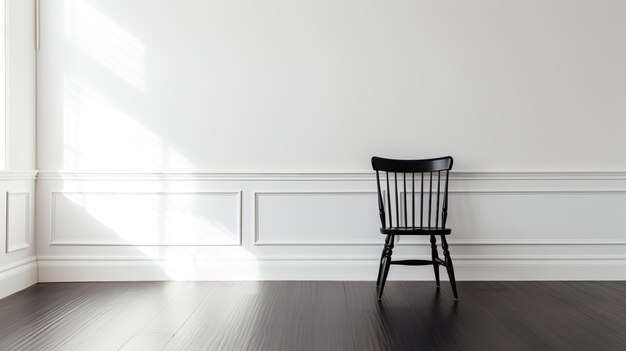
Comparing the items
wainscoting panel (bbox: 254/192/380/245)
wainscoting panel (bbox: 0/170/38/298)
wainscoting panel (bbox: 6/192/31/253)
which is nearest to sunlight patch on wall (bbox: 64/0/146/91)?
wainscoting panel (bbox: 0/170/38/298)

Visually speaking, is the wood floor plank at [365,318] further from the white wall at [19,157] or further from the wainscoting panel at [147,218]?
the white wall at [19,157]

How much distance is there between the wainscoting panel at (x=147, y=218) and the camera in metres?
3.15

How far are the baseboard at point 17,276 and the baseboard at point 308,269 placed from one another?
7 cm

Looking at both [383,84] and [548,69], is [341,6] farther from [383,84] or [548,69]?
[548,69]

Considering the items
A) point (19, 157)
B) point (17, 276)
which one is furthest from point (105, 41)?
point (17, 276)

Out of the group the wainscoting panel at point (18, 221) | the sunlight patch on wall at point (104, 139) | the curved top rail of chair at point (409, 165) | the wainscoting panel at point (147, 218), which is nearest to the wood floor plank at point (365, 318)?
the curved top rail of chair at point (409, 165)

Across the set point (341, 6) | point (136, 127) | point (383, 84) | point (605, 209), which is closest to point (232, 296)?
point (136, 127)

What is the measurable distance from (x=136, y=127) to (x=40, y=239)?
934 millimetres

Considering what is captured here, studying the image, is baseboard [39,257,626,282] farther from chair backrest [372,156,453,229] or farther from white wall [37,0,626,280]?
chair backrest [372,156,453,229]

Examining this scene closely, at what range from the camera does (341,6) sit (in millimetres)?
Result: 3154

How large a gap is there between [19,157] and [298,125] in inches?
66.7

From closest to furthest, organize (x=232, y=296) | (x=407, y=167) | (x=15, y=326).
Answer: (x=15, y=326) → (x=232, y=296) → (x=407, y=167)

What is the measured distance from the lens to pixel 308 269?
3150 millimetres

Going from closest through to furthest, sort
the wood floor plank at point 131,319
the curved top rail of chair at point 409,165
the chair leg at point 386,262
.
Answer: the wood floor plank at point 131,319 < the chair leg at point 386,262 < the curved top rail of chair at point 409,165
